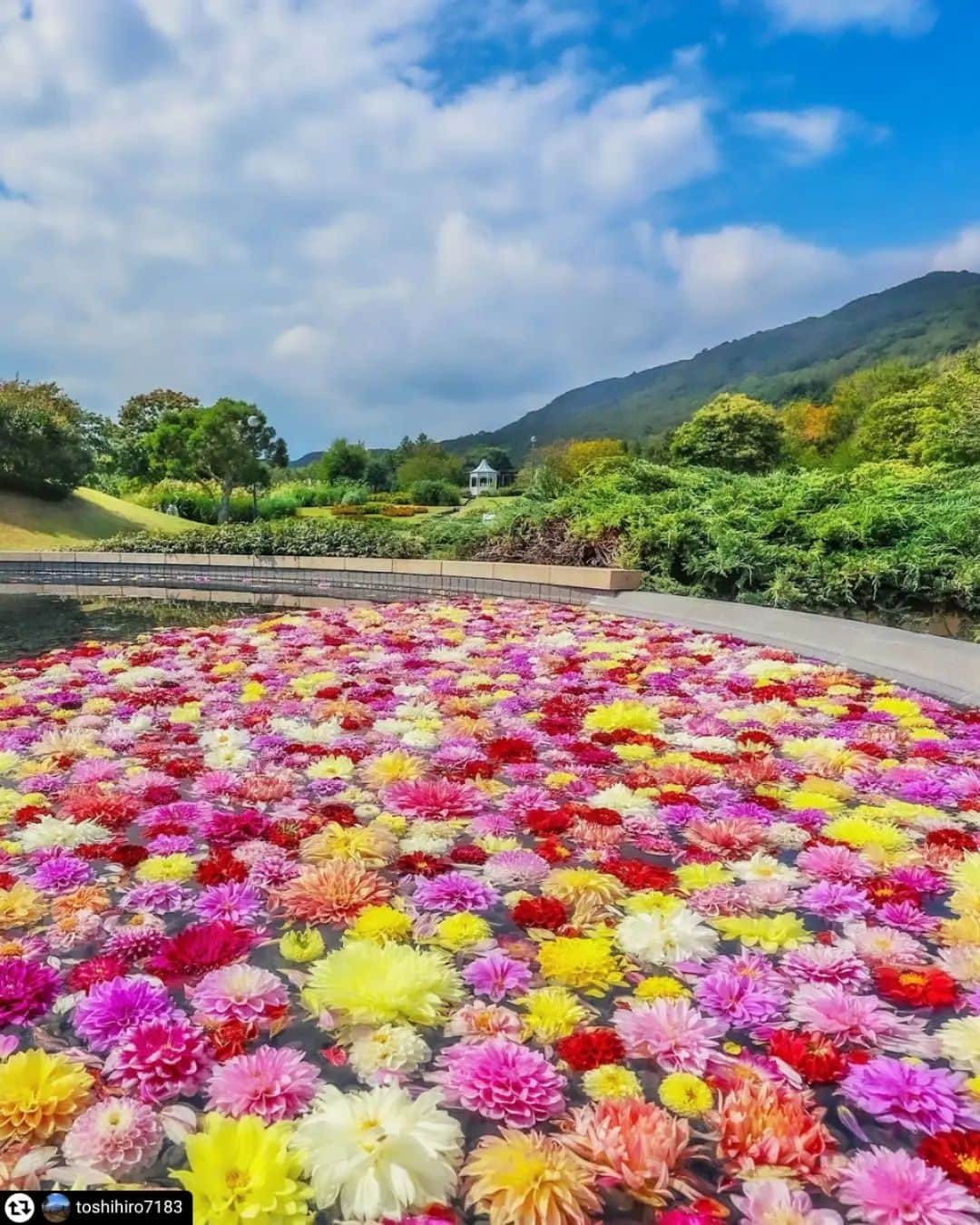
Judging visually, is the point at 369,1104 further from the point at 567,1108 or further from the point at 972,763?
the point at 972,763

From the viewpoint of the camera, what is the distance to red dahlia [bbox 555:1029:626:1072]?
144 cm

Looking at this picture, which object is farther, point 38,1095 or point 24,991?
point 24,991

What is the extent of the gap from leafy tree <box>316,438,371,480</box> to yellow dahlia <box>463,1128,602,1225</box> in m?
44.2

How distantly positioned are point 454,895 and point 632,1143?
2.82 ft

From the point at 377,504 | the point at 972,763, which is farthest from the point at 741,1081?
the point at 377,504

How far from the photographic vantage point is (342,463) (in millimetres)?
44625

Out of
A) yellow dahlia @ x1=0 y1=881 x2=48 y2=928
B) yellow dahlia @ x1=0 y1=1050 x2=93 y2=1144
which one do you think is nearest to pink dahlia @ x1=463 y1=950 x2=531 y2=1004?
yellow dahlia @ x1=0 y1=1050 x2=93 y2=1144

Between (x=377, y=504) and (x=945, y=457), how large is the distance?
17772 millimetres

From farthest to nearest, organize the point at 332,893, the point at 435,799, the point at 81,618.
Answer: the point at 81,618
the point at 435,799
the point at 332,893

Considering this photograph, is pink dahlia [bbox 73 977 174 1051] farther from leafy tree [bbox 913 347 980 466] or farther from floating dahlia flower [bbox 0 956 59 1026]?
leafy tree [bbox 913 347 980 466]

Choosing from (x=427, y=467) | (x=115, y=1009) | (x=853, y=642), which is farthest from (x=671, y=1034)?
(x=427, y=467)

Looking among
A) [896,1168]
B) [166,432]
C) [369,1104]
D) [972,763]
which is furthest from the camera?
[166,432]

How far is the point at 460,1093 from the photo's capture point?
138cm

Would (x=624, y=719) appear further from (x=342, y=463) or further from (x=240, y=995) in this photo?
(x=342, y=463)
